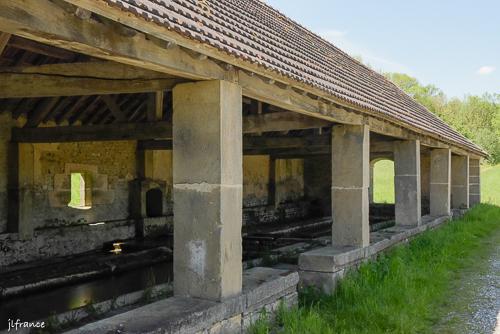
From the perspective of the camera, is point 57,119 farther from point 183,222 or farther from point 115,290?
point 183,222

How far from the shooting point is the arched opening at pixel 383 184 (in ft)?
80.5

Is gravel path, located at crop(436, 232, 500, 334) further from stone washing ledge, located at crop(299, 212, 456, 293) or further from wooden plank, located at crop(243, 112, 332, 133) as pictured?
wooden plank, located at crop(243, 112, 332, 133)

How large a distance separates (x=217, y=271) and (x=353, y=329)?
1.60 m

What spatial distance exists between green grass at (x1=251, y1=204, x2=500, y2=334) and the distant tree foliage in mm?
33118

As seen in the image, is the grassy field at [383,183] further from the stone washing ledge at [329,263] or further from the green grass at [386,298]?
the stone washing ledge at [329,263]

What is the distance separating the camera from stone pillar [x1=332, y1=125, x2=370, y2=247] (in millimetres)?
7105

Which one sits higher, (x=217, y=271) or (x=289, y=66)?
(x=289, y=66)

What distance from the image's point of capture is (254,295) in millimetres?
4559

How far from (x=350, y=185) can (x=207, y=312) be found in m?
3.88

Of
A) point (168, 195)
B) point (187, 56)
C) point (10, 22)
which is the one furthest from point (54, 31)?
point (168, 195)

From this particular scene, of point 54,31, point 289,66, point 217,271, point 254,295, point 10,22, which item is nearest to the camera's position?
point 10,22

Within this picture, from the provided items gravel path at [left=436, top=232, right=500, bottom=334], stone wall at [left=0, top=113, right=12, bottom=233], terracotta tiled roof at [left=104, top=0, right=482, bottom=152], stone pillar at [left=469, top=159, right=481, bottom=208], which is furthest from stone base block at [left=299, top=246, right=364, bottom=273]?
stone pillar at [left=469, top=159, right=481, bottom=208]

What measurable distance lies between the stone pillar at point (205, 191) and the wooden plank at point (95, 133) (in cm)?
354

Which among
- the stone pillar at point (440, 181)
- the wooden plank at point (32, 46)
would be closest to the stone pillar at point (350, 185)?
the wooden plank at point (32, 46)
